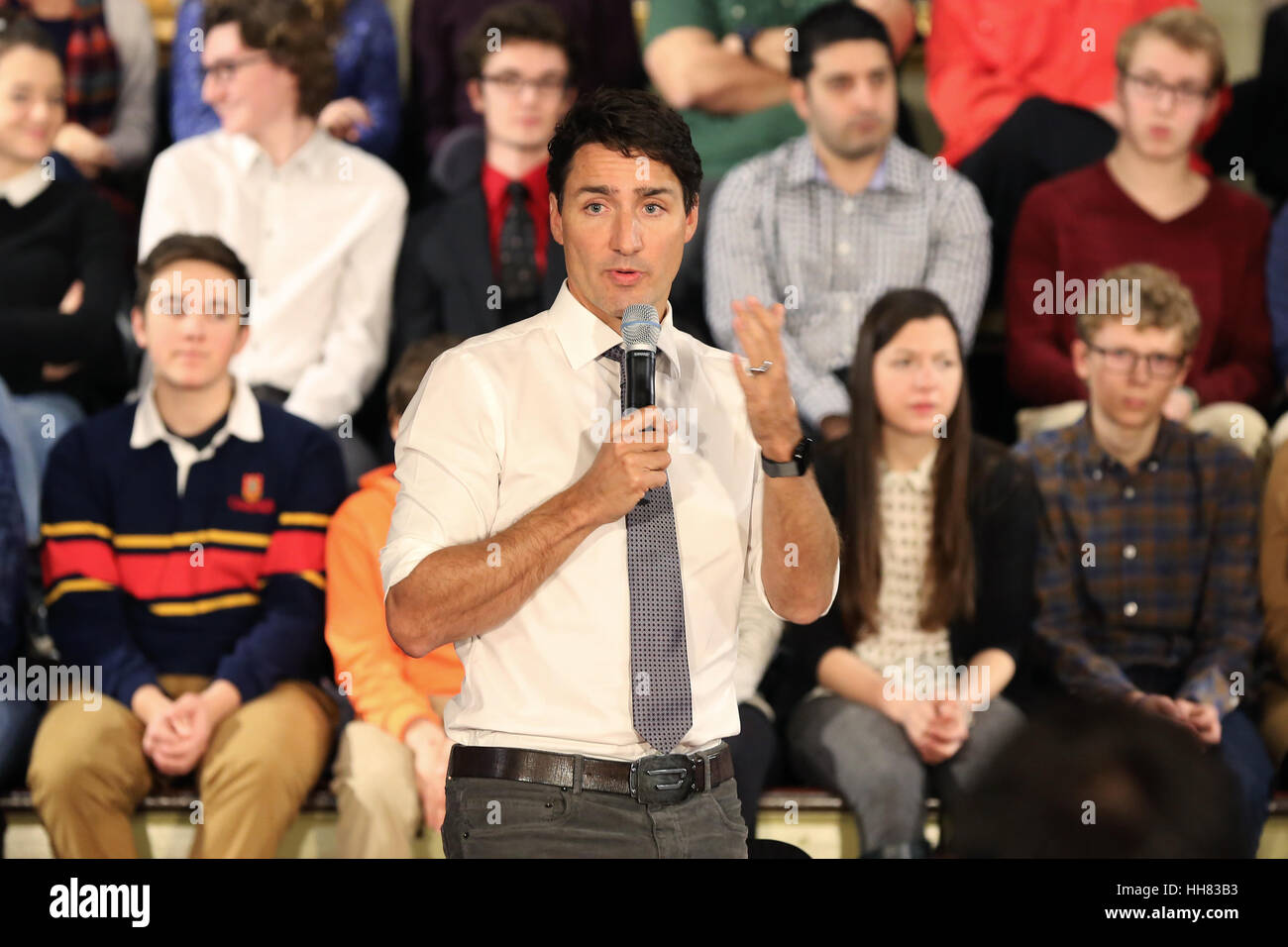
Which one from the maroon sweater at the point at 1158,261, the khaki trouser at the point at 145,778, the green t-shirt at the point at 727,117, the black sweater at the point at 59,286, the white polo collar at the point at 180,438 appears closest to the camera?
the khaki trouser at the point at 145,778

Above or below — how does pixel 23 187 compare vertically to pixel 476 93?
below

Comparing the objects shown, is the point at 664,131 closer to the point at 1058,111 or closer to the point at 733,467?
the point at 733,467

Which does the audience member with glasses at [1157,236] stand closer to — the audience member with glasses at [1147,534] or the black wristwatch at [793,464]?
the audience member with glasses at [1147,534]

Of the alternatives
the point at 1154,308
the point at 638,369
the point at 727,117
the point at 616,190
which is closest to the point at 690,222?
the point at 616,190

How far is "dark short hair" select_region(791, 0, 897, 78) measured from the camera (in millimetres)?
3463

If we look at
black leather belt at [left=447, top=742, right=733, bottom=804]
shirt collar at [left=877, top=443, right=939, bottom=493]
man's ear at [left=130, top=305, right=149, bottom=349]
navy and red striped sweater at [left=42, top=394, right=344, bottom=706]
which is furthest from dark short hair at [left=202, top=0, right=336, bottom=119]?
black leather belt at [left=447, top=742, right=733, bottom=804]

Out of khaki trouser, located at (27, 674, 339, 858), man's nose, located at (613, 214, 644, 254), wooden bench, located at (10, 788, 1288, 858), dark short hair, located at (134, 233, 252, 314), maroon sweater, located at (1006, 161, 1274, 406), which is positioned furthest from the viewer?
maroon sweater, located at (1006, 161, 1274, 406)

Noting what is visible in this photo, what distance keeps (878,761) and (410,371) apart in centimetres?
111

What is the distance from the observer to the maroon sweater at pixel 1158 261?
3.42 meters

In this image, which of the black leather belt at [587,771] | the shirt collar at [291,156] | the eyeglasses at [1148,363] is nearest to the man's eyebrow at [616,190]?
the black leather belt at [587,771]

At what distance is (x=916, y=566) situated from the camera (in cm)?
295

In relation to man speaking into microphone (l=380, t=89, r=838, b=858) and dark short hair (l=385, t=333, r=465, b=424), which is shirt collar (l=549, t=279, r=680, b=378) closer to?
man speaking into microphone (l=380, t=89, r=838, b=858)

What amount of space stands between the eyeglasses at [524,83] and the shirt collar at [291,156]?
1.40 ft

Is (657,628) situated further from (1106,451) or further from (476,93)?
(476,93)
